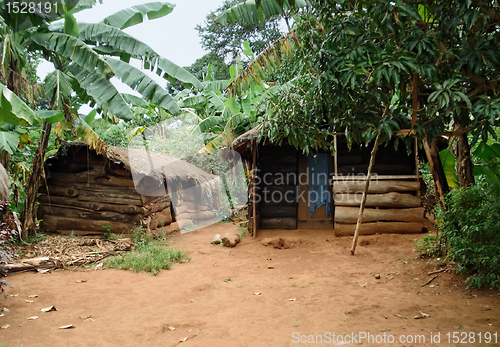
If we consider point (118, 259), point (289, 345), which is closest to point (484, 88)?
point (289, 345)

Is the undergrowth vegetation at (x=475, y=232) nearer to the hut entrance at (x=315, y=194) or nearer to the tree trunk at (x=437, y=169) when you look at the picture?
the tree trunk at (x=437, y=169)

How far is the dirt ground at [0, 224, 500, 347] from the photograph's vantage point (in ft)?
12.9

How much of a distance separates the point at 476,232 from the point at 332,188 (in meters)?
4.94

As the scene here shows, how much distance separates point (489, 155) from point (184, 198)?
9828 mm

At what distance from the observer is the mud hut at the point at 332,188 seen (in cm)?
830

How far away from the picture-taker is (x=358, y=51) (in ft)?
10.8

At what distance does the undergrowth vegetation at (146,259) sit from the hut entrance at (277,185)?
2937 mm

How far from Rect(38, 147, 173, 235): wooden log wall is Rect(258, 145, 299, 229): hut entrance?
3.22m

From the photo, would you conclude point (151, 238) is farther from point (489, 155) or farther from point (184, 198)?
point (489, 155)

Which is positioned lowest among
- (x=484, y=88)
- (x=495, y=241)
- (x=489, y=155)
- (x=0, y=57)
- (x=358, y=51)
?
(x=495, y=241)

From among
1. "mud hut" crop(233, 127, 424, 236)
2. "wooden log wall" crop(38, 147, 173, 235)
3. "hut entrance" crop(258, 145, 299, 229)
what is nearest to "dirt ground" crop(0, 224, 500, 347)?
"mud hut" crop(233, 127, 424, 236)

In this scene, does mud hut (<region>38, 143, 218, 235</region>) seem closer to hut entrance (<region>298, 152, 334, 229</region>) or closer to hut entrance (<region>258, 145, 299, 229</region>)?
hut entrance (<region>258, 145, 299, 229</region>)

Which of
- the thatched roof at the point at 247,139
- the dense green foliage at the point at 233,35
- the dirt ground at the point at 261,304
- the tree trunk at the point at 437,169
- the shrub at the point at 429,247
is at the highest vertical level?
the dense green foliage at the point at 233,35

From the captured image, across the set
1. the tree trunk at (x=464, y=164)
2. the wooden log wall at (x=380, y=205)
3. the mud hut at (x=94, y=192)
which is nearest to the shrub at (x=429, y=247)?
the tree trunk at (x=464, y=164)
